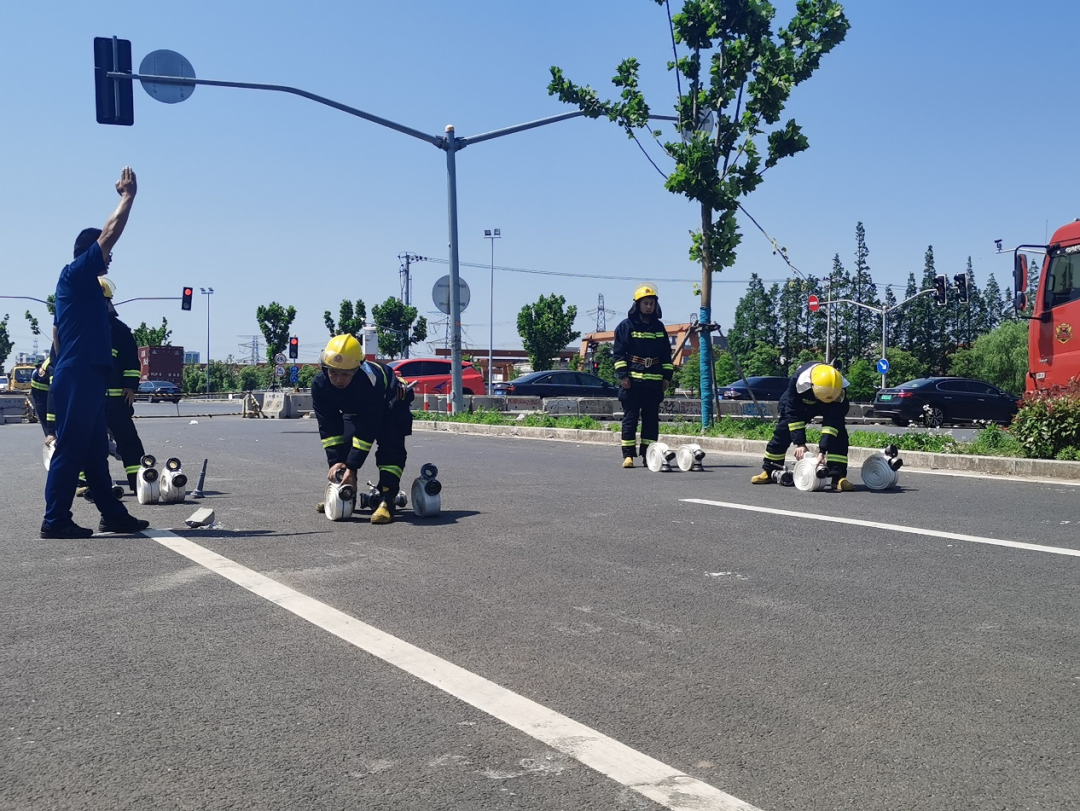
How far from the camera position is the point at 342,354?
7.24 m

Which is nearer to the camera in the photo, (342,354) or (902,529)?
(902,529)

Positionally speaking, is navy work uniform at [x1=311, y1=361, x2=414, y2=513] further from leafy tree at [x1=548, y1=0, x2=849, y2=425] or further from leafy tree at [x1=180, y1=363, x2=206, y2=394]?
leafy tree at [x1=180, y1=363, x2=206, y2=394]

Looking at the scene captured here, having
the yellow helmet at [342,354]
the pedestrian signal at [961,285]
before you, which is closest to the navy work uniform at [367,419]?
the yellow helmet at [342,354]

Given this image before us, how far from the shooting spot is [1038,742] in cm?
309

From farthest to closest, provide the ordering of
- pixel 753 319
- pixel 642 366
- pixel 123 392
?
pixel 753 319, pixel 642 366, pixel 123 392

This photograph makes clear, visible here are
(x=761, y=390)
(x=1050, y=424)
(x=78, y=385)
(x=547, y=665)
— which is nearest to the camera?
(x=547, y=665)

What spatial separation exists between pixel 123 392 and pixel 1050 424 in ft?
30.0

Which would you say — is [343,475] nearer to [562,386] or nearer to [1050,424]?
[1050,424]

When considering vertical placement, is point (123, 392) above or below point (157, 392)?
above

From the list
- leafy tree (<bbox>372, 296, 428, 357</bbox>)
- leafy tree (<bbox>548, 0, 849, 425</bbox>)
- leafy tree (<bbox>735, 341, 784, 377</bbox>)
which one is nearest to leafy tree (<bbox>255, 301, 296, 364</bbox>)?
leafy tree (<bbox>372, 296, 428, 357</bbox>)

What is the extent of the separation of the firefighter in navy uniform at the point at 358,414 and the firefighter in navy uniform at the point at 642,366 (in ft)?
15.6

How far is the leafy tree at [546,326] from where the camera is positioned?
260 feet

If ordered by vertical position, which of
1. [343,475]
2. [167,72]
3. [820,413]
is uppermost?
[167,72]

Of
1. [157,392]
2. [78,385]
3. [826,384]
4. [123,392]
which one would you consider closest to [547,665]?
[78,385]
